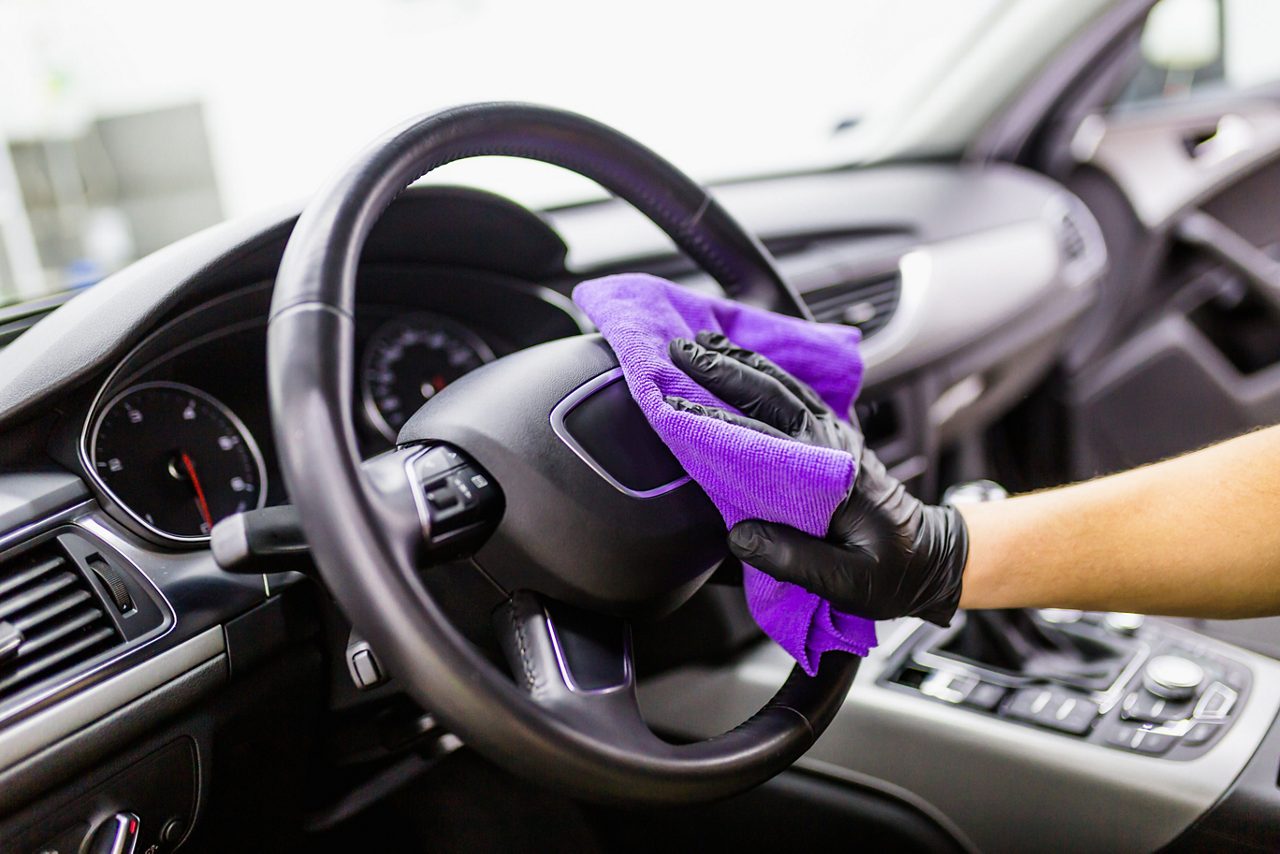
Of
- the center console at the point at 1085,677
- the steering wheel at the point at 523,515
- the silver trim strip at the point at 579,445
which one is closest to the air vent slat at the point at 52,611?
the steering wheel at the point at 523,515

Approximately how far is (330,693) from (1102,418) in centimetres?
174

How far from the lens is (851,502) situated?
79cm

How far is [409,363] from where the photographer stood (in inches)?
48.0

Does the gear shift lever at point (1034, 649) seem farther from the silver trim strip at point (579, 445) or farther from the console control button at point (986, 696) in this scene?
the silver trim strip at point (579, 445)

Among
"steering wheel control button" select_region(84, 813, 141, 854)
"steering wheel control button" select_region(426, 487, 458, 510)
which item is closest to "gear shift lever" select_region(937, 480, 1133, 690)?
"steering wheel control button" select_region(426, 487, 458, 510)

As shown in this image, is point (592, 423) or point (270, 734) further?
point (270, 734)

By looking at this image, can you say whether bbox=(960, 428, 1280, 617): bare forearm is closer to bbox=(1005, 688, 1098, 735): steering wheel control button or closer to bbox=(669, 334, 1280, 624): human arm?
bbox=(669, 334, 1280, 624): human arm

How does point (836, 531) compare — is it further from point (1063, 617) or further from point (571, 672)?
point (1063, 617)

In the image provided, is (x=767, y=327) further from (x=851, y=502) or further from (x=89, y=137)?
(x=89, y=137)

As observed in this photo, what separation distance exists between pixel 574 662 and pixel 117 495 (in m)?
0.45

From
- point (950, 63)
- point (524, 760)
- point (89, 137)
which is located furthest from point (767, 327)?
point (89, 137)

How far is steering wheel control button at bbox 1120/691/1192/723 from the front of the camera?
3.75 ft

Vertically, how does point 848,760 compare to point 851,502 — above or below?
below

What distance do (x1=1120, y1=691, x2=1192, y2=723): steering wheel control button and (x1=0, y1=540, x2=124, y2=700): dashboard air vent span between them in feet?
3.26
